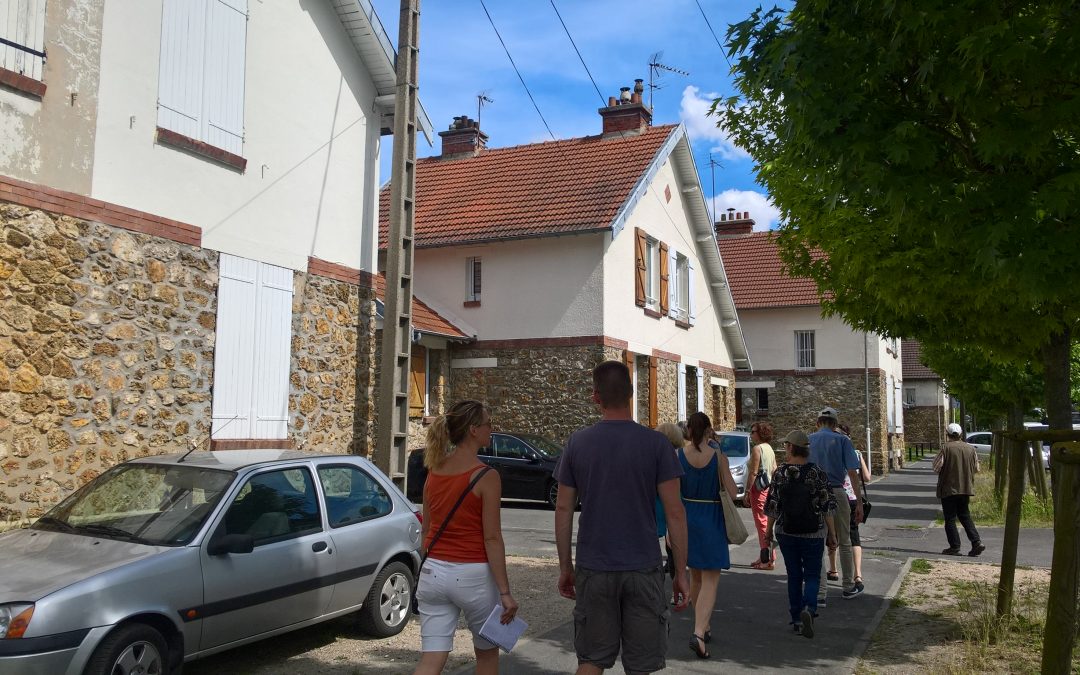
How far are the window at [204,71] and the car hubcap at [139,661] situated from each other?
266 inches

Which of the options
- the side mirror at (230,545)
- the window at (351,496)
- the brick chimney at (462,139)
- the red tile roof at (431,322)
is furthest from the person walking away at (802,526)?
the brick chimney at (462,139)

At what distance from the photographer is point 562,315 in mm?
20672

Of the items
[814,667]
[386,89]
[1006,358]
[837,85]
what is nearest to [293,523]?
[814,667]

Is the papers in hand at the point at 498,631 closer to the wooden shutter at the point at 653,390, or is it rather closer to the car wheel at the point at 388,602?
the car wheel at the point at 388,602

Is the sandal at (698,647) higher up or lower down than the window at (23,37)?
lower down

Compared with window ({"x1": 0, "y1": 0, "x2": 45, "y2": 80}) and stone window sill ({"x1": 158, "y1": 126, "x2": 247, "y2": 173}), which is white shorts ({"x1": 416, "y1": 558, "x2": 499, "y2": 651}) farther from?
stone window sill ({"x1": 158, "y1": 126, "x2": 247, "y2": 173})

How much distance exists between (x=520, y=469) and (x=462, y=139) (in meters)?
12.4

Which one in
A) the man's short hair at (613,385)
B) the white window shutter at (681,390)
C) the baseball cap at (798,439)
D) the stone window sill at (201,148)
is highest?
the stone window sill at (201,148)

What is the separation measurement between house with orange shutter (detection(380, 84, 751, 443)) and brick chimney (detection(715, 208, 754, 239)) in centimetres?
1279

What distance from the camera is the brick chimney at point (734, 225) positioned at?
38.0 m

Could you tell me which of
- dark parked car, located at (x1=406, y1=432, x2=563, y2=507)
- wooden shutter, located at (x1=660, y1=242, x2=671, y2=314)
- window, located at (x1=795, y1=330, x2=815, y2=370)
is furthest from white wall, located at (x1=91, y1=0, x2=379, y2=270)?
window, located at (x1=795, y1=330, x2=815, y2=370)

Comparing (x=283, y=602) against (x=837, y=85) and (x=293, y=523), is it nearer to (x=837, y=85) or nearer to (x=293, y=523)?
(x=293, y=523)

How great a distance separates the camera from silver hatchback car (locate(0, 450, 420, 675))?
4.86m

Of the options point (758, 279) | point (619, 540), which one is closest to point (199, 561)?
point (619, 540)
